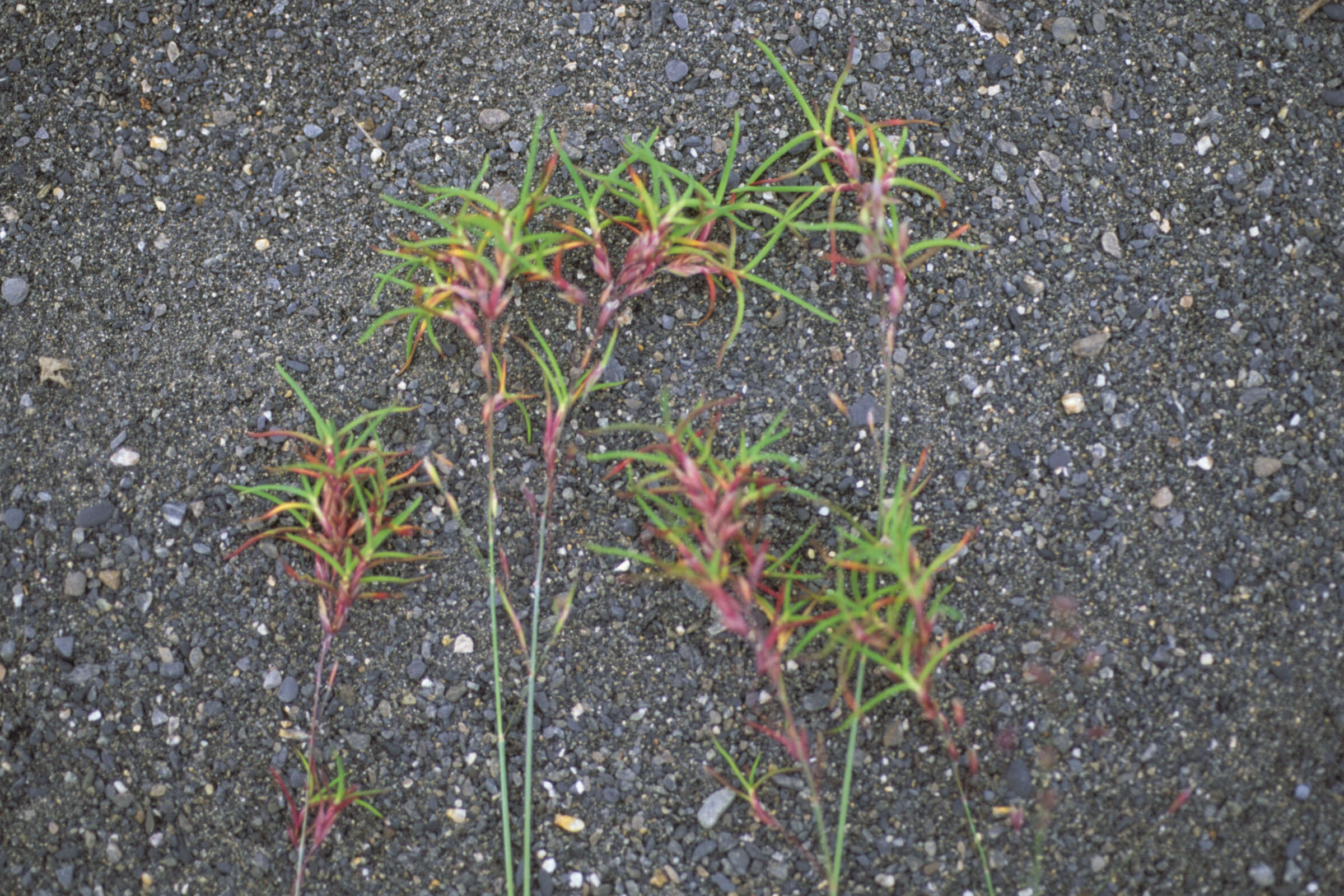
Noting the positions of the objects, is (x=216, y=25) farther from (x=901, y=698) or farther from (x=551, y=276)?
(x=901, y=698)

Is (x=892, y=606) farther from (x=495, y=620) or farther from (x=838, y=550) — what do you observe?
(x=495, y=620)

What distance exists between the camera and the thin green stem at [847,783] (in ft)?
5.16

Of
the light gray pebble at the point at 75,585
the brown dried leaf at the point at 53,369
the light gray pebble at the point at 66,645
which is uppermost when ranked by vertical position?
the brown dried leaf at the point at 53,369

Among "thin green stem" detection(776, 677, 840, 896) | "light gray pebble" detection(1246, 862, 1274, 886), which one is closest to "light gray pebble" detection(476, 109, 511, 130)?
"thin green stem" detection(776, 677, 840, 896)

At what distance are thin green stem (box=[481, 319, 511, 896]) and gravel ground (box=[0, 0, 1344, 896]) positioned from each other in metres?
0.04

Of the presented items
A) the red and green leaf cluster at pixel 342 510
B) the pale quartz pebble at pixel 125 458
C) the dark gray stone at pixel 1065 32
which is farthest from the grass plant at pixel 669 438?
the dark gray stone at pixel 1065 32

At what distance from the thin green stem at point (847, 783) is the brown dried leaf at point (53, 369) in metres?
1.56

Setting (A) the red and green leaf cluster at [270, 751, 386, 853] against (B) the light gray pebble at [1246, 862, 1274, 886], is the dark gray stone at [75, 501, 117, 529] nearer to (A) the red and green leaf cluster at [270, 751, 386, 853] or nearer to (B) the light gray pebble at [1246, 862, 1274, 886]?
(A) the red and green leaf cluster at [270, 751, 386, 853]

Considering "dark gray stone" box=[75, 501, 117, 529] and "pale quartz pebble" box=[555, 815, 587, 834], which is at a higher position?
"dark gray stone" box=[75, 501, 117, 529]

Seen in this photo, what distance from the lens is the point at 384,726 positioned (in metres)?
1.74

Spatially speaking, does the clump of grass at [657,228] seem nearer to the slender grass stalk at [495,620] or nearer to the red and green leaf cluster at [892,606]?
the slender grass stalk at [495,620]

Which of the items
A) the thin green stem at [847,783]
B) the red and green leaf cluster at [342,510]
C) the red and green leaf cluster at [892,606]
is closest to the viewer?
the red and green leaf cluster at [892,606]

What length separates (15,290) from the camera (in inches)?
75.1

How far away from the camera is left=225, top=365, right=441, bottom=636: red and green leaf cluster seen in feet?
5.50
